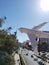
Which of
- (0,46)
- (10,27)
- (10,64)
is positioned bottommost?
(10,64)

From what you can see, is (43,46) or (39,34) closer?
(39,34)

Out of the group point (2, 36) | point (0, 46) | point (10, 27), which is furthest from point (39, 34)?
point (10, 27)

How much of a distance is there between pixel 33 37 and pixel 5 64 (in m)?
11.6

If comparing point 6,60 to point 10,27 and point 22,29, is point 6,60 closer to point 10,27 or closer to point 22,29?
point 22,29

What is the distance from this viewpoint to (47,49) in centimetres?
13700

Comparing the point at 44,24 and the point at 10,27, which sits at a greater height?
the point at 10,27

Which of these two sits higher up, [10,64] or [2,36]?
[2,36]

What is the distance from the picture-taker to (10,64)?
38.7 metres

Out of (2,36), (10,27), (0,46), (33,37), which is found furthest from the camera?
(10,27)

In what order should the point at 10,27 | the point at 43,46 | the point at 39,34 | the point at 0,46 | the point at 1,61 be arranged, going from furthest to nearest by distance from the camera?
the point at 43,46 → the point at 10,27 → the point at 0,46 → the point at 1,61 → the point at 39,34

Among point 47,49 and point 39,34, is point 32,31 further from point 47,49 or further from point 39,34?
point 47,49

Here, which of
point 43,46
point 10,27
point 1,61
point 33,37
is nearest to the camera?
point 33,37

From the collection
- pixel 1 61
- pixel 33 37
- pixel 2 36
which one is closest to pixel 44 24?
pixel 33 37

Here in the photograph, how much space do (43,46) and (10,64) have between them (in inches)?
3723
